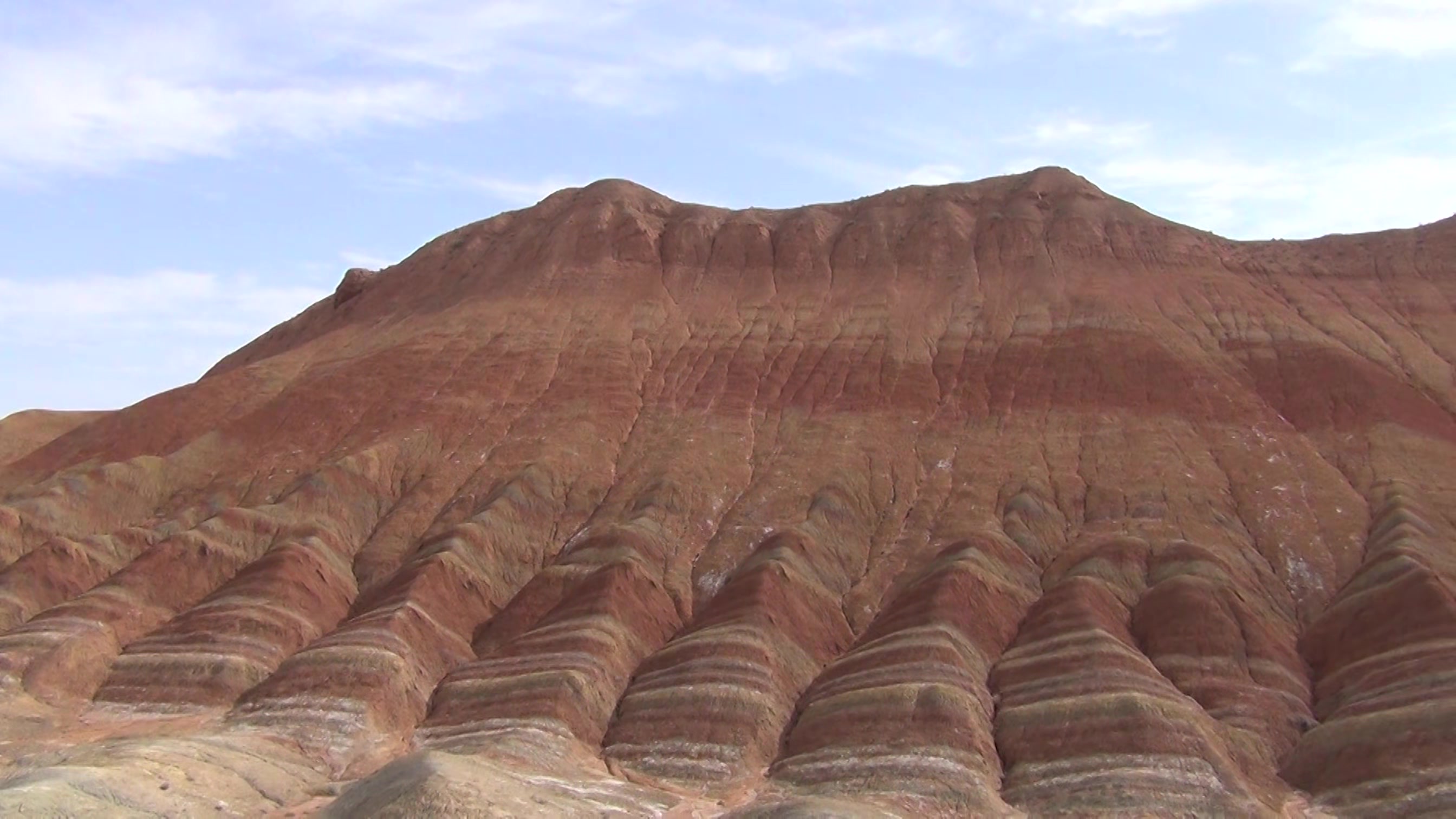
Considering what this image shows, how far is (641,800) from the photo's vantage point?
46281 mm

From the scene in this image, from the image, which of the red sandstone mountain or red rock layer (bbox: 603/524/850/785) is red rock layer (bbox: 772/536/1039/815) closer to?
the red sandstone mountain

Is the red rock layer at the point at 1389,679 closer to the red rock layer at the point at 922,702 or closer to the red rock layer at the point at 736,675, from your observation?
the red rock layer at the point at 922,702

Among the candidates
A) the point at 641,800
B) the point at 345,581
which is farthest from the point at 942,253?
the point at 641,800

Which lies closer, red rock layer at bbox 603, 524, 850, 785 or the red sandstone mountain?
the red sandstone mountain

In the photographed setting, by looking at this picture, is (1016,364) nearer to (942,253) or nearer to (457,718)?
(942,253)

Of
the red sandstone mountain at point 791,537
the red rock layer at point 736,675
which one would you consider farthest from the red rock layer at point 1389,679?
the red rock layer at point 736,675

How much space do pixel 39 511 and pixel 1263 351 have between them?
68229 mm

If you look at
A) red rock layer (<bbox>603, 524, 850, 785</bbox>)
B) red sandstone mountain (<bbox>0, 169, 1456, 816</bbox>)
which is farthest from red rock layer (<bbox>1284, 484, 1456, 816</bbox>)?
red rock layer (<bbox>603, 524, 850, 785</bbox>)

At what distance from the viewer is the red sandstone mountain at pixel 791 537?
4788cm

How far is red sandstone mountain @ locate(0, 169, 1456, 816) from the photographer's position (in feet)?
157

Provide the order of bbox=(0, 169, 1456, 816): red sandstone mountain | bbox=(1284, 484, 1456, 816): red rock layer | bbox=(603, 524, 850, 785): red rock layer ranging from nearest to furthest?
bbox=(1284, 484, 1456, 816): red rock layer → bbox=(0, 169, 1456, 816): red sandstone mountain → bbox=(603, 524, 850, 785): red rock layer

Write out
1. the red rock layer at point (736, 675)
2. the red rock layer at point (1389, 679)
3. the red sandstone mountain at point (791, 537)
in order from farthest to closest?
1. the red rock layer at point (736, 675)
2. the red sandstone mountain at point (791, 537)
3. the red rock layer at point (1389, 679)

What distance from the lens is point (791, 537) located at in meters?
65.0

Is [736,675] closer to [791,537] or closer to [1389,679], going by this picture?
[791,537]
